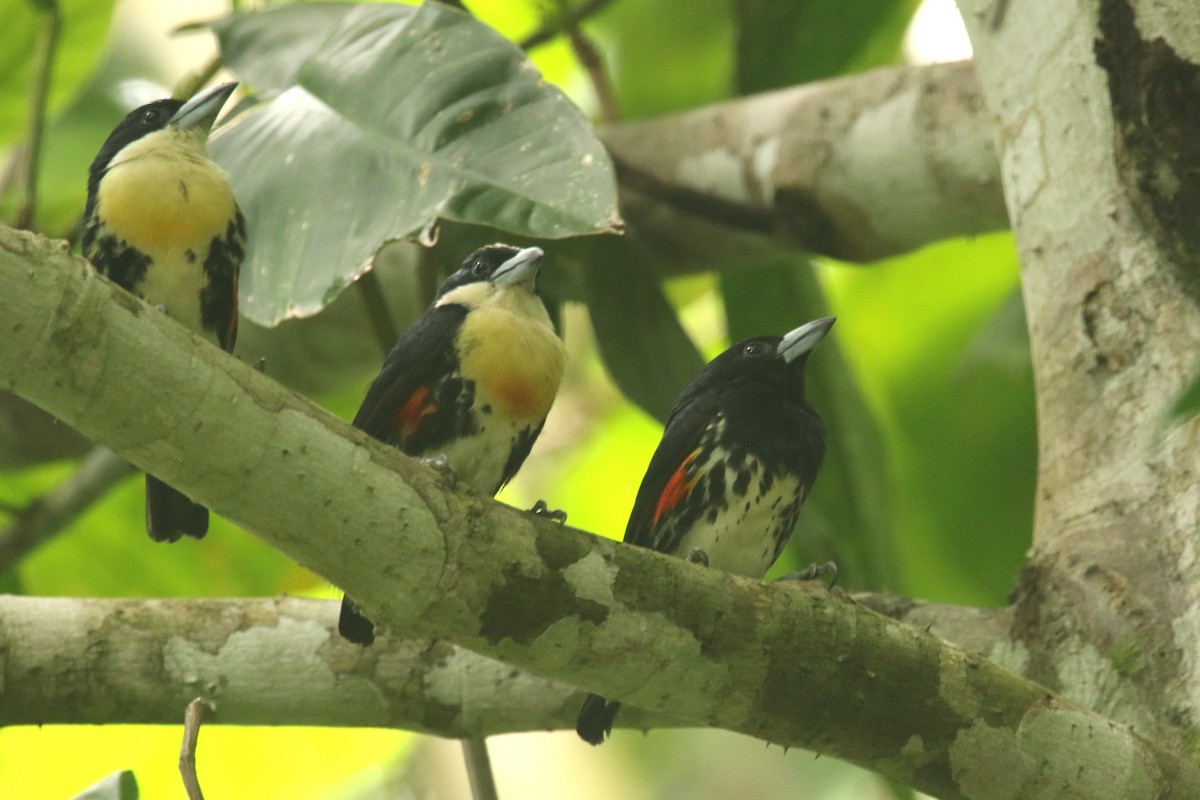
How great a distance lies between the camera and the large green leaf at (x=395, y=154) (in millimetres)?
2738

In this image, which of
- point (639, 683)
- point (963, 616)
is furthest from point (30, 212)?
point (963, 616)

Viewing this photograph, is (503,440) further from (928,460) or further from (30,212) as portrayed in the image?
(928,460)

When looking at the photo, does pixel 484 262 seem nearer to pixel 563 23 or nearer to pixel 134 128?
pixel 134 128

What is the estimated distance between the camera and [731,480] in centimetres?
331

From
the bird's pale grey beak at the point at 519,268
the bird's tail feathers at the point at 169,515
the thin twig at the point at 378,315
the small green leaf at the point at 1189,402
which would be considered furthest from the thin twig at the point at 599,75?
the small green leaf at the point at 1189,402

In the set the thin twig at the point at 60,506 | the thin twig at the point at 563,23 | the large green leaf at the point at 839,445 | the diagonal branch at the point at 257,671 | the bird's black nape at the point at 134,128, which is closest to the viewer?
the diagonal branch at the point at 257,671

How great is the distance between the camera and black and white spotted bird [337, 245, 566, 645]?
3023 millimetres

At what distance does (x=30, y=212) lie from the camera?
373 centimetres

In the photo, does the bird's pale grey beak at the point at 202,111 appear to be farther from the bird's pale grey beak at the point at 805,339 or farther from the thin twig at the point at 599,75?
the thin twig at the point at 599,75

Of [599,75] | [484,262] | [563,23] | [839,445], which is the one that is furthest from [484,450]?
[599,75]

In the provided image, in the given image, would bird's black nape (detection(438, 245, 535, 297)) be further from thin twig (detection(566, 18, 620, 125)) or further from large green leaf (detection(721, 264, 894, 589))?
thin twig (detection(566, 18, 620, 125))

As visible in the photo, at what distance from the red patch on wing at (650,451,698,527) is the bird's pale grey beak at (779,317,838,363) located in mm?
398

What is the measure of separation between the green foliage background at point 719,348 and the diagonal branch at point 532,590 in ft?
4.71

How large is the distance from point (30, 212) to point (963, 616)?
8.23 ft
